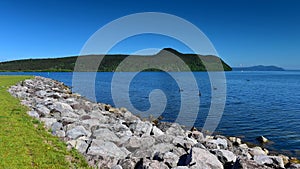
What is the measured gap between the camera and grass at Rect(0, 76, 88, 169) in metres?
7.83

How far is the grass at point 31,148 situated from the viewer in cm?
783

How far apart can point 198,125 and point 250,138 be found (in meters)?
5.14

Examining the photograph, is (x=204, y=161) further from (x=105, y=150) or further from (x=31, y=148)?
(x=31, y=148)

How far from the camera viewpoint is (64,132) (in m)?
11.5

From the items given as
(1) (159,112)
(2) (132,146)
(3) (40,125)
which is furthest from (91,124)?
(1) (159,112)

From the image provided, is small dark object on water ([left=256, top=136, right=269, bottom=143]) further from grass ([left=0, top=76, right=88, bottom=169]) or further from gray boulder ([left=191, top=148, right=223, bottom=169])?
grass ([left=0, top=76, right=88, bottom=169])

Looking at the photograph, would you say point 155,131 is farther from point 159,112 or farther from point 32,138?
point 159,112

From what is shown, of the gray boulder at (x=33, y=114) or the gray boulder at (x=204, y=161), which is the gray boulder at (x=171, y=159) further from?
the gray boulder at (x=33, y=114)

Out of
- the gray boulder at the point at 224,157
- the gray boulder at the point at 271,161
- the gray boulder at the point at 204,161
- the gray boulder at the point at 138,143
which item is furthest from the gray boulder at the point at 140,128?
the gray boulder at the point at 271,161

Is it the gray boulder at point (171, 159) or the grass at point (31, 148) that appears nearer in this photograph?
the grass at point (31, 148)

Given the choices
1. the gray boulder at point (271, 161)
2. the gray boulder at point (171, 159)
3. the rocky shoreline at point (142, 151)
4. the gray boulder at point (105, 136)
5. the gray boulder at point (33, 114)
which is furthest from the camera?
the gray boulder at point (33, 114)

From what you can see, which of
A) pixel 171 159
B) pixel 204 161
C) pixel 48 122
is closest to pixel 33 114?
pixel 48 122

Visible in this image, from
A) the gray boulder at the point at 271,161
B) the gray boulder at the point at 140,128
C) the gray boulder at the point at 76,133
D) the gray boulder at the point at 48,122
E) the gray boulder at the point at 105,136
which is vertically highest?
the gray boulder at the point at 48,122

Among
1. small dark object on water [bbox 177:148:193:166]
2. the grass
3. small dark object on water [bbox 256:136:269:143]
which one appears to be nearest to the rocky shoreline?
small dark object on water [bbox 177:148:193:166]
